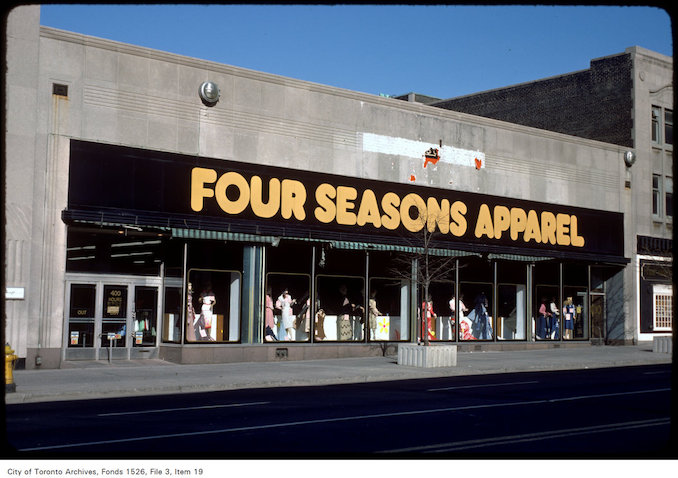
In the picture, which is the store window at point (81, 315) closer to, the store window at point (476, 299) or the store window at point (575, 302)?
the store window at point (476, 299)

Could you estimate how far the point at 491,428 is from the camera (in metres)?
11.4

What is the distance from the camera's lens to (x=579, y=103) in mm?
44625

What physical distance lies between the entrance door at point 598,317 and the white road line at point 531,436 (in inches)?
1081

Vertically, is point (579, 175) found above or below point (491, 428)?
above

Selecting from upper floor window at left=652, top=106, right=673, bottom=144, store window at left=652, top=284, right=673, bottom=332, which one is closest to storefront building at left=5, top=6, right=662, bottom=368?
store window at left=652, top=284, right=673, bottom=332

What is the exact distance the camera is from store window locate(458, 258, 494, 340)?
33844 mm

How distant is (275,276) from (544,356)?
10.8 metres

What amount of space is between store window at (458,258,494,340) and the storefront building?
0.08 metres

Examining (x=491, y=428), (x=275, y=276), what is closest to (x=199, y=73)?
(x=275, y=276)

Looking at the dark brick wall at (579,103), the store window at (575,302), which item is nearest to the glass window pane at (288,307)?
the store window at (575,302)

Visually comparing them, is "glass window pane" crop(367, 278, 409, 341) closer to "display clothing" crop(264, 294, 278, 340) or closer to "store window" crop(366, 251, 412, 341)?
"store window" crop(366, 251, 412, 341)
